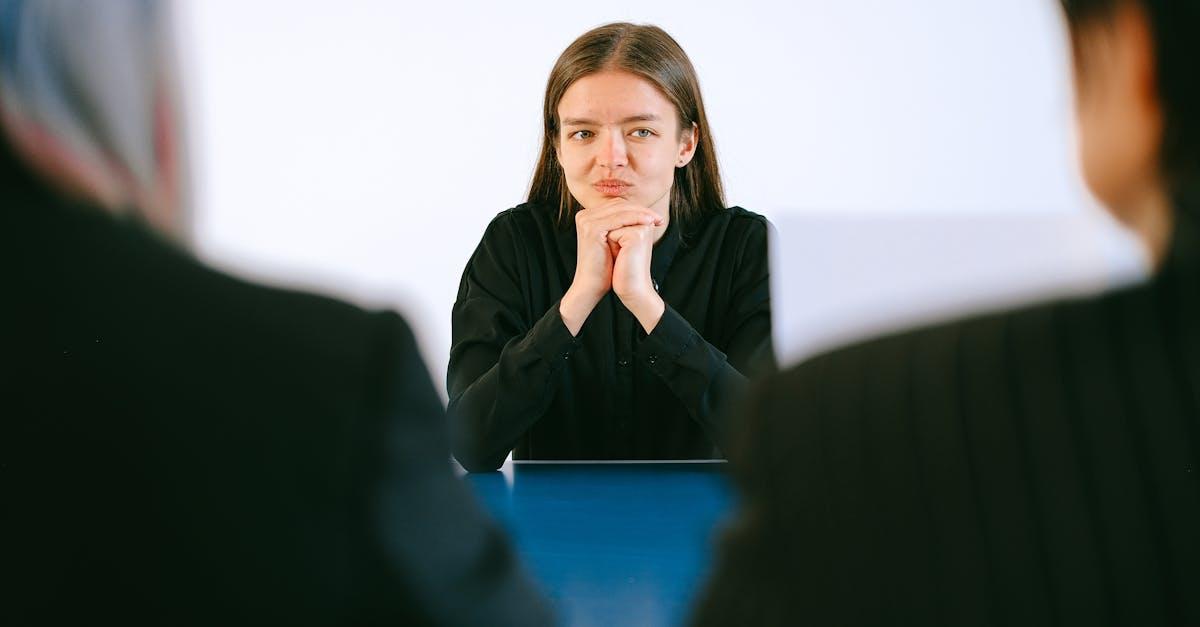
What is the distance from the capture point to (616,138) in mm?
2029

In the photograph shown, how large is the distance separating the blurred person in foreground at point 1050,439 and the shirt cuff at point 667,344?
51.2 inches

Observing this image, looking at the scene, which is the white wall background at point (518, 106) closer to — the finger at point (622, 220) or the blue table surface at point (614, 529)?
the finger at point (622, 220)

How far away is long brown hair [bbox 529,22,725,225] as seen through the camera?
80.7 inches

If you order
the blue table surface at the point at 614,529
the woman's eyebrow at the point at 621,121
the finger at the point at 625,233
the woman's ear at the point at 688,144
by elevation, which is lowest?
the blue table surface at the point at 614,529

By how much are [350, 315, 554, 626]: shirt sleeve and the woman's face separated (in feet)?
5.17

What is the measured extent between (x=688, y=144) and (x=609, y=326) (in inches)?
15.7

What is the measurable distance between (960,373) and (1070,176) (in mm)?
106

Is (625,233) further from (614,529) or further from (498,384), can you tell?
(614,529)

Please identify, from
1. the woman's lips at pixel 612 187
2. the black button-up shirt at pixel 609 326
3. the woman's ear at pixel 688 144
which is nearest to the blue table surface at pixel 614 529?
the black button-up shirt at pixel 609 326

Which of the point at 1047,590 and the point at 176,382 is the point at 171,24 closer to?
the point at 176,382

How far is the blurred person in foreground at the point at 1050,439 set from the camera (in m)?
0.43

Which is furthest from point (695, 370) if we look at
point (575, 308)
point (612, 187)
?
point (612, 187)

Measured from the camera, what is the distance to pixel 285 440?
0.44 m

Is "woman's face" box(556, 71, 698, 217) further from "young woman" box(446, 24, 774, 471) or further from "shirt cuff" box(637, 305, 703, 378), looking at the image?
"shirt cuff" box(637, 305, 703, 378)
